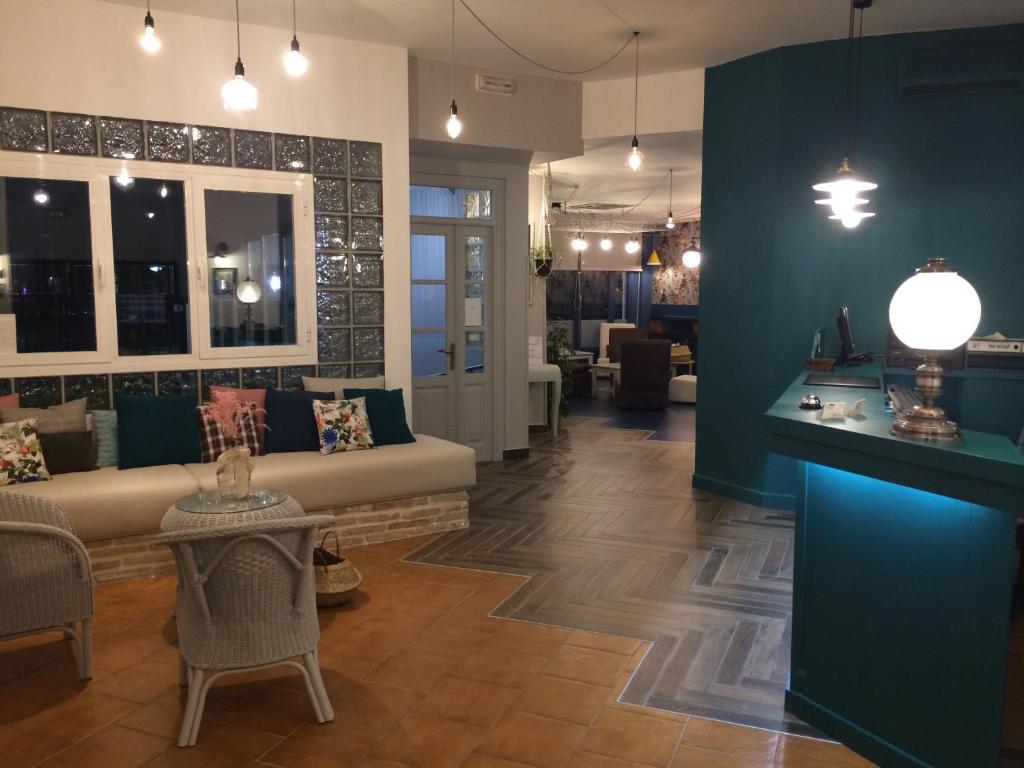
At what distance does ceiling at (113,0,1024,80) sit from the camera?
4.89 metres

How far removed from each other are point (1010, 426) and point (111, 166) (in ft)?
19.2

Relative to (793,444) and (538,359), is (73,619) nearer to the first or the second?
(793,444)

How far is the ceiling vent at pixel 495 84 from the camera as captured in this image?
20.9ft

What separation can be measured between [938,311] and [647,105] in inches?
180

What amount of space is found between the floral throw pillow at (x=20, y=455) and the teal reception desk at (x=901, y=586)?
3.68 meters

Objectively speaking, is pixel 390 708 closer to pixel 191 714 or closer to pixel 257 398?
pixel 191 714

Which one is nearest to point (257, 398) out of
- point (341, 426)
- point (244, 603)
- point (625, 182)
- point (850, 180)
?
point (341, 426)

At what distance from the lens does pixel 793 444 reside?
2.93 meters

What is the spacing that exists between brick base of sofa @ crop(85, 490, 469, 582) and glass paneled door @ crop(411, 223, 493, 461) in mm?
1828

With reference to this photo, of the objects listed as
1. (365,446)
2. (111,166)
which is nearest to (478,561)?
(365,446)

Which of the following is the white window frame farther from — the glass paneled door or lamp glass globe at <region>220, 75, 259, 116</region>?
the glass paneled door

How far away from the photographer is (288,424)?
5.15 m

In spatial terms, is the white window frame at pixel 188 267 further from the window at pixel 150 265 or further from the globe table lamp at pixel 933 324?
the globe table lamp at pixel 933 324

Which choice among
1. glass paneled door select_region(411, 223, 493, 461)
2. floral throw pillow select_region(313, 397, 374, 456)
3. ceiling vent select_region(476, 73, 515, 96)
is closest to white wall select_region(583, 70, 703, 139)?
ceiling vent select_region(476, 73, 515, 96)
